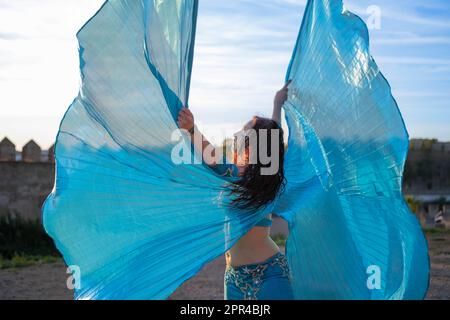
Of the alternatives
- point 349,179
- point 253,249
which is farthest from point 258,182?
point 349,179

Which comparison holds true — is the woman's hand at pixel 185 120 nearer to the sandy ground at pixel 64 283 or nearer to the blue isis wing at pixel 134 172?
the blue isis wing at pixel 134 172

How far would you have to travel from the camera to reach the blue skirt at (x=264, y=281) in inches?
141

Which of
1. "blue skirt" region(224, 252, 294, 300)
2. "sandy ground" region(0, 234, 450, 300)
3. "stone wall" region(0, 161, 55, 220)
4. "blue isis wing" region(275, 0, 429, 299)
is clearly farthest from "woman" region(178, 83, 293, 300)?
"stone wall" region(0, 161, 55, 220)

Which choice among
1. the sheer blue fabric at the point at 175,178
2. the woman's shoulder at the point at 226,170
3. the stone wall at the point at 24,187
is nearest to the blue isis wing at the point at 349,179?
the sheer blue fabric at the point at 175,178

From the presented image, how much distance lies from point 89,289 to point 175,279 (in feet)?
1.67

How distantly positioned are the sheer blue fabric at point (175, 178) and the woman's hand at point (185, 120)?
0.12 feet

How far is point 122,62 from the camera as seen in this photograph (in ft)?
12.9

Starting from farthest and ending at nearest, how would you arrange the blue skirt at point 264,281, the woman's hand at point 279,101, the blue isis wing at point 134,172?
the woman's hand at point 279,101
the blue isis wing at point 134,172
the blue skirt at point 264,281

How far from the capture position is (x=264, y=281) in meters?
3.60

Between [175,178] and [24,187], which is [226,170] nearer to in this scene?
[175,178]

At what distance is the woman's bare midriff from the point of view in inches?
144

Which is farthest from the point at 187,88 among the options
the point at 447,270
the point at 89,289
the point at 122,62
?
the point at 447,270

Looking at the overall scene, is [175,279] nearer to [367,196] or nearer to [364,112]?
[367,196]

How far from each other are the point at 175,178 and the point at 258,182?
50cm
